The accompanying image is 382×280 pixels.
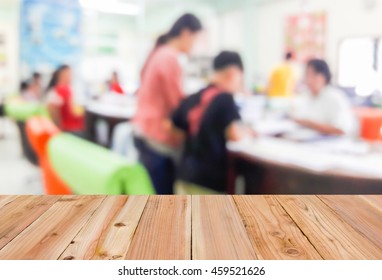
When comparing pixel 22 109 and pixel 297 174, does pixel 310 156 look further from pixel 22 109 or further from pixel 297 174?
pixel 22 109

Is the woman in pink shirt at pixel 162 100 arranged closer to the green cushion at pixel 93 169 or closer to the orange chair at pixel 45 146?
the green cushion at pixel 93 169

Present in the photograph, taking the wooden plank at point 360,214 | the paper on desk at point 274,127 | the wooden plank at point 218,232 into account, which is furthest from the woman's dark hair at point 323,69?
the wooden plank at point 218,232

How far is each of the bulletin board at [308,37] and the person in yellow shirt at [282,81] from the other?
0.09 meters

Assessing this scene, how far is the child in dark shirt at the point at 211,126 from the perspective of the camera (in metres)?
2.37

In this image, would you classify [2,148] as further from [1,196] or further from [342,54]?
[342,54]

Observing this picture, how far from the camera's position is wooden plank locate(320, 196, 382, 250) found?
197 cm

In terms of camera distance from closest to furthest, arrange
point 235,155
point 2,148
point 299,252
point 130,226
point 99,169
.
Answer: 1. point 299,252
2. point 130,226
3. point 99,169
4. point 235,155
5. point 2,148

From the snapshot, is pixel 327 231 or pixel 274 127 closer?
pixel 327 231

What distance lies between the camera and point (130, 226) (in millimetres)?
2008

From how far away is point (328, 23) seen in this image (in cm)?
251

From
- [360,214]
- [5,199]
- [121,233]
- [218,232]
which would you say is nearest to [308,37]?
[360,214]

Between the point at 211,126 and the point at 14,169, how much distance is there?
1121 mm
